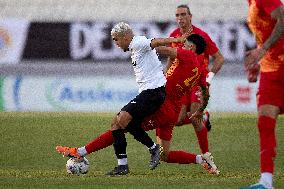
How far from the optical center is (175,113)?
45.8 ft

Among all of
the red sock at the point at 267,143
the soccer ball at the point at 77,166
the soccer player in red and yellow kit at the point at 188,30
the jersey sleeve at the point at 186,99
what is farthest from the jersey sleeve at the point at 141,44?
the red sock at the point at 267,143

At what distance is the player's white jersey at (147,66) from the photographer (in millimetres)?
13055

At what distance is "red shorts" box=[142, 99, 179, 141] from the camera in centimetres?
1372

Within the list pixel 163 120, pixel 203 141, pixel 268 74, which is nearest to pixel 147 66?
pixel 163 120

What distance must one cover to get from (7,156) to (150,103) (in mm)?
3657

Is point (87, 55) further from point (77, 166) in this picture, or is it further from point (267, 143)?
point (267, 143)

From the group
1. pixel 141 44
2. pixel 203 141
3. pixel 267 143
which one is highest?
pixel 141 44

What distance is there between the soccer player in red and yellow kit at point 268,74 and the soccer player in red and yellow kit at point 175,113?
3277mm

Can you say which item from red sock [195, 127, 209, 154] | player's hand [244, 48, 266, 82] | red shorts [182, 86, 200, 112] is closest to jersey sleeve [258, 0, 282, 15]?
player's hand [244, 48, 266, 82]

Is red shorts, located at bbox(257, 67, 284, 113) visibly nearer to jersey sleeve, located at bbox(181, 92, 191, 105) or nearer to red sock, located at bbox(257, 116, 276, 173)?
red sock, located at bbox(257, 116, 276, 173)

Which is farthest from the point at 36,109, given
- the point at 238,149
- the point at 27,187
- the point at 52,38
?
the point at 27,187

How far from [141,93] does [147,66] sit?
1.24 feet

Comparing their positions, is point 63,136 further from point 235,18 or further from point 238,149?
point 235,18

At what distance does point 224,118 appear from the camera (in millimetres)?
25062
